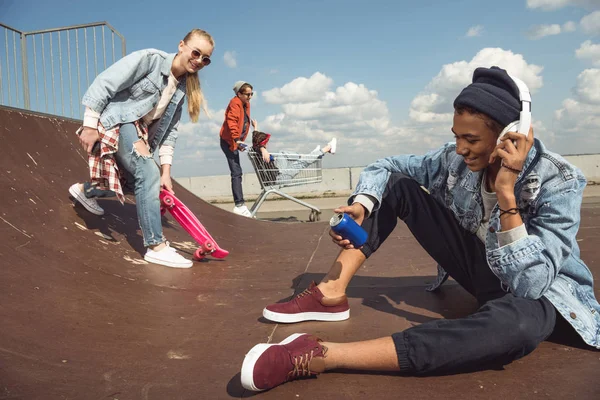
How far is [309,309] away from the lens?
253 centimetres

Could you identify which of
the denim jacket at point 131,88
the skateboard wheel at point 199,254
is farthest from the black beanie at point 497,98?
the skateboard wheel at point 199,254

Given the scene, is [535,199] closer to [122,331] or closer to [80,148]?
[122,331]

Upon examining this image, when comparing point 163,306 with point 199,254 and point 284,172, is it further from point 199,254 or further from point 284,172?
point 284,172

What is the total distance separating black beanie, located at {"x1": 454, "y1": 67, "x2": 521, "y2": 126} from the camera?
189 centimetres

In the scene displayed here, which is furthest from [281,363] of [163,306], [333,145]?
[333,145]

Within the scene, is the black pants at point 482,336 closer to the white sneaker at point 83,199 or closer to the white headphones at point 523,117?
the white headphones at point 523,117

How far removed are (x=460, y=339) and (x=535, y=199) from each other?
0.64 meters

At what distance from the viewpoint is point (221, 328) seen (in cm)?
256

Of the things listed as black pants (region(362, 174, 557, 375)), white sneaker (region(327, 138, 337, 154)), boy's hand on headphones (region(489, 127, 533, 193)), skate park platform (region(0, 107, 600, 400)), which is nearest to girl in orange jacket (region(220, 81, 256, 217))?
white sneaker (region(327, 138, 337, 154))

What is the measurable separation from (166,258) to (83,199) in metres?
1.07

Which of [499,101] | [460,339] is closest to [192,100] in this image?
[499,101]

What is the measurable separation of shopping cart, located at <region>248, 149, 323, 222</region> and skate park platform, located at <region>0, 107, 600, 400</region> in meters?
2.52

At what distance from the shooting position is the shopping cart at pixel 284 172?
7.66 meters

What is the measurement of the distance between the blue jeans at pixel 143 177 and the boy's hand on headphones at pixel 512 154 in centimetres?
270
